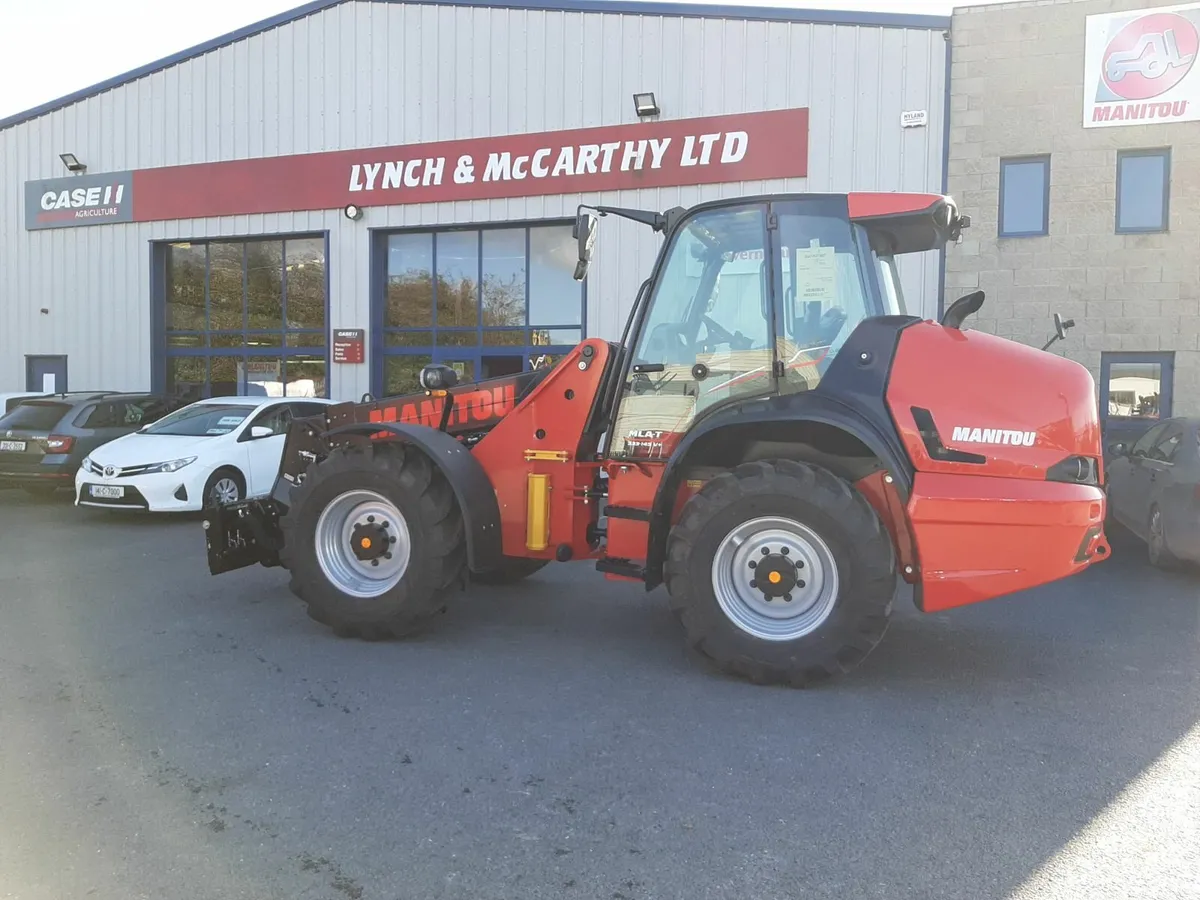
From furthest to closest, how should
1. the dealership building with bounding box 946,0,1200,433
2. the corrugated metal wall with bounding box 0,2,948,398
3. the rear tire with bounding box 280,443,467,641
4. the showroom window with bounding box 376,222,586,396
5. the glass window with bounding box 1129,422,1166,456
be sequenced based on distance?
the showroom window with bounding box 376,222,586,396 < the corrugated metal wall with bounding box 0,2,948,398 < the dealership building with bounding box 946,0,1200,433 < the glass window with bounding box 1129,422,1166,456 < the rear tire with bounding box 280,443,467,641

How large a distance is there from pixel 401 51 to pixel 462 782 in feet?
47.0

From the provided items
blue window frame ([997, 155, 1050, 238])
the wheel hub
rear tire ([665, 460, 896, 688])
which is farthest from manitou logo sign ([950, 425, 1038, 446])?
blue window frame ([997, 155, 1050, 238])

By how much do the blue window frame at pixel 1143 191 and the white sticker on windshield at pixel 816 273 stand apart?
31.3 feet

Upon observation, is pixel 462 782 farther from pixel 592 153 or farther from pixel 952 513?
pixel 592 153

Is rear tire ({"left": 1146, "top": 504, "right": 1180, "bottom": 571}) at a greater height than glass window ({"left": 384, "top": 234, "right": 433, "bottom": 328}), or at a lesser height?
lesser

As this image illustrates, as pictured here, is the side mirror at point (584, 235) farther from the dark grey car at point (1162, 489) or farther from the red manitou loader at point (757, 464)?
the dark grey car at point (1162, 489)

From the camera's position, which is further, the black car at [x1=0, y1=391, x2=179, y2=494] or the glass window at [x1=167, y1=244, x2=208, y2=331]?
the glass window at [x1=167, y1=244, x2=208, y2=331]

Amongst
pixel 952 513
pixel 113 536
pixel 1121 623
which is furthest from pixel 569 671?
pixel 113 536

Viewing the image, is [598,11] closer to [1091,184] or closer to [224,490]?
[1091,184]

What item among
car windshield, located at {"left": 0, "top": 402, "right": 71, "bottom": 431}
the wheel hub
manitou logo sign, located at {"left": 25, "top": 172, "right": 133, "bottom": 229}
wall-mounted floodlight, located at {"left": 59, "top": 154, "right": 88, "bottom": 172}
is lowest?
the wheel hub

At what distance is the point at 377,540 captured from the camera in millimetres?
5289

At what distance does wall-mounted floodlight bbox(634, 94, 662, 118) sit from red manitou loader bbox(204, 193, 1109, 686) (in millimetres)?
8877

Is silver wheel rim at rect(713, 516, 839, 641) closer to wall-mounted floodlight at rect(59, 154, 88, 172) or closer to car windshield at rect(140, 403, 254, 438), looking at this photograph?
car windshield at rect(140, 403, 254, 438)

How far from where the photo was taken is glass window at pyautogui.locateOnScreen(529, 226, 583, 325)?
47.9 feet
